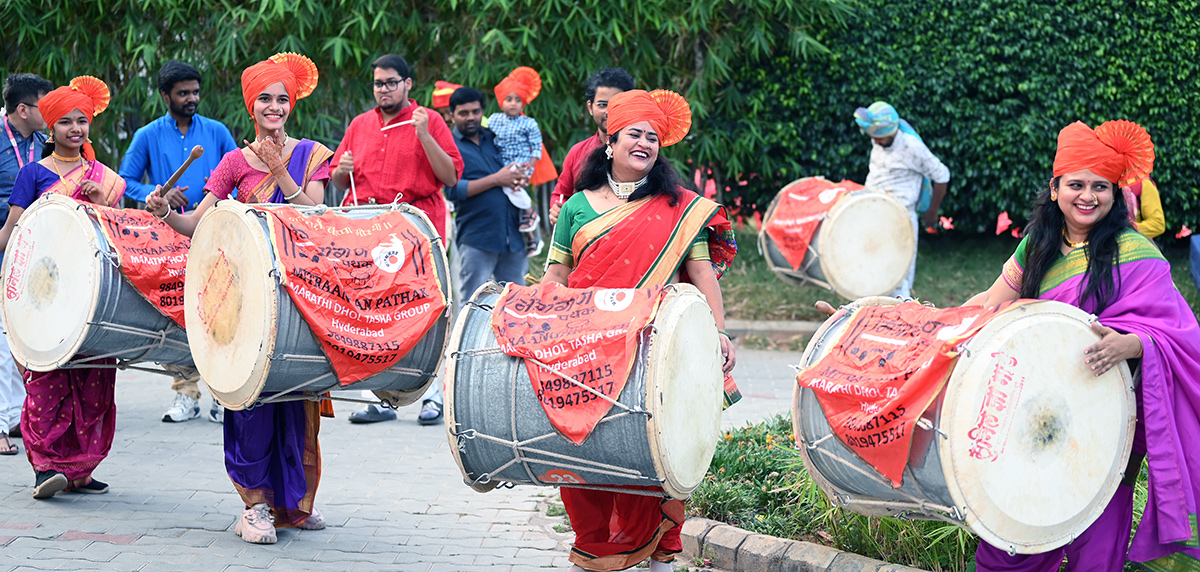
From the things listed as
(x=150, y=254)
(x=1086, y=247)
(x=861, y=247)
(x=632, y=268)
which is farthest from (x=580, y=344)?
(x=861, y=247)

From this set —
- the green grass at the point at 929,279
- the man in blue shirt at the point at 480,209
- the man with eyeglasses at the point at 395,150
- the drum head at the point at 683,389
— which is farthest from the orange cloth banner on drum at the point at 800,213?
the drum head at the point at 683,389

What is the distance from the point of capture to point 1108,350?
3500 millimetres

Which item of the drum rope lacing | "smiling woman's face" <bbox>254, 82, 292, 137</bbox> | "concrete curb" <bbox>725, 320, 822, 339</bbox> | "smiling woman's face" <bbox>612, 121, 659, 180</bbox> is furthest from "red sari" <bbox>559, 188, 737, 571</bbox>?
"concrete curb" <bbox>725, 320, 822, 339</bbox>

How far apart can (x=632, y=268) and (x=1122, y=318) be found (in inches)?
59.8

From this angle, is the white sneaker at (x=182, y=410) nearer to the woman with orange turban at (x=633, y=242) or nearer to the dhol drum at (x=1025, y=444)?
the woman with orange turban at (x=633, y=242)

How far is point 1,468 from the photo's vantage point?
6000 mm

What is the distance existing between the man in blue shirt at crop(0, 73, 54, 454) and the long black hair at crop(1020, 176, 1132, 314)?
16.2 ft

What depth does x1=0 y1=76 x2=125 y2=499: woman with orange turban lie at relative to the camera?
5418 mm

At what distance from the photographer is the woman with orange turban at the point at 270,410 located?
488 cm

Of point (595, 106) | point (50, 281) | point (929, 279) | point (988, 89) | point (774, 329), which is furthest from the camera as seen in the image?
point (988, 89)

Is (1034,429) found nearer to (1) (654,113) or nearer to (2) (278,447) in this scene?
(1) (654,113)

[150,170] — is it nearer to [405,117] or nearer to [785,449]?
[405,117]

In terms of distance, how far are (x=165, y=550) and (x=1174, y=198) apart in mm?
10368

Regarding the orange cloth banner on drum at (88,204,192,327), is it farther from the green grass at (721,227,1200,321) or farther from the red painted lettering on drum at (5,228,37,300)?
the green grass at (721,227,1200,321)
